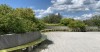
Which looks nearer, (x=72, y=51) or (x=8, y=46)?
(x=8, y=46)

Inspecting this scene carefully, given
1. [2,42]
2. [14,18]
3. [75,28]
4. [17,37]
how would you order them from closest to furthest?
[2,42]
[17,37]
[14,18]
[75,28]

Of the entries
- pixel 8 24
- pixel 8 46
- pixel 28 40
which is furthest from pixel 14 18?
pixel 8 46

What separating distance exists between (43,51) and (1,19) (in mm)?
4045

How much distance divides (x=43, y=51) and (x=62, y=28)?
1932 inches

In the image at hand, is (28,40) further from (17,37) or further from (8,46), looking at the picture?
(8,46)

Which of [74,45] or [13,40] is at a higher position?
[13,40]

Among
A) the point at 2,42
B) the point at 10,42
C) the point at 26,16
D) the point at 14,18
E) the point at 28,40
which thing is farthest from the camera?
the point at 26,16

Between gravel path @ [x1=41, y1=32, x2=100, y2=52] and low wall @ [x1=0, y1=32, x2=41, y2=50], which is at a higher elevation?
low wall @ [x1=0, y1=32, x2=41, y2=50]

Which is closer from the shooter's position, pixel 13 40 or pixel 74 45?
pixel 13 40

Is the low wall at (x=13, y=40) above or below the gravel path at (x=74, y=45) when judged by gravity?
above

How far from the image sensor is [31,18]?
88.7ft

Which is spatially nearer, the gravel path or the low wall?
the low wall

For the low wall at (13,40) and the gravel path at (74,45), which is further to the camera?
the gravel path at (74,45)

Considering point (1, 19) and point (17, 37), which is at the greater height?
point (1, 19)
